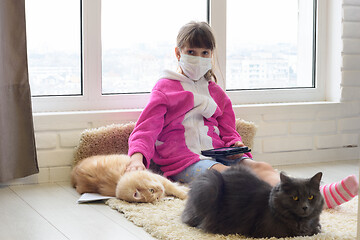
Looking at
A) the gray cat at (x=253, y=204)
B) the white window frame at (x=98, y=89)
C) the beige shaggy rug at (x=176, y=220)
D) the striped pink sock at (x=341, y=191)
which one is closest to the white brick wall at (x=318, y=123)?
the white window frame at (x=98, y=89)

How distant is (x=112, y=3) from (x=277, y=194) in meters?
1.58

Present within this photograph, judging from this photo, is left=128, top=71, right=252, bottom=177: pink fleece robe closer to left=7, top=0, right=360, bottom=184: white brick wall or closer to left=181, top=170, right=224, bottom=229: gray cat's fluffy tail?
left=7, top=0, right=360, bottom=184: white brick wall

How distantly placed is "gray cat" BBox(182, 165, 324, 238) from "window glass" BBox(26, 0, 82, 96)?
125 cm

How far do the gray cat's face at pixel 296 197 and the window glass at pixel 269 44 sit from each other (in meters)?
1.57

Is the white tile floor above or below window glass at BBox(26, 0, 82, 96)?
below

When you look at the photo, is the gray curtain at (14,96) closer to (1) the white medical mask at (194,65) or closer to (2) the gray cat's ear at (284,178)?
(1) the white medical mask at (194,65)

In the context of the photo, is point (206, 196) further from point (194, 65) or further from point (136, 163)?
point (194, 65)

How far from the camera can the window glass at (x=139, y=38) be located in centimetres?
288

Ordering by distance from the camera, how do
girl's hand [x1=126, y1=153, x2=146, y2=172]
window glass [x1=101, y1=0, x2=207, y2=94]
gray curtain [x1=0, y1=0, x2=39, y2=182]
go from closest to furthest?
girl's hand [x1=126, y1=153, x2=146, y2=172]
gray curtain [x1=0, y1=0, x2=39, y2=182]
window glass [x1=101, y1=0, x2=207, y2=94]

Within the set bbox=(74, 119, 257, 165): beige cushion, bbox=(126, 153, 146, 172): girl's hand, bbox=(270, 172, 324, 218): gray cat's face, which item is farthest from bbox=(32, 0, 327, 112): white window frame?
bbox=(270, 172, 324, 218): gray cat's face

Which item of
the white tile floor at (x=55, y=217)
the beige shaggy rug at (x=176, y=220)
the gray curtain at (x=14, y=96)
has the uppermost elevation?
the gray curtain at (x=14, y=96)

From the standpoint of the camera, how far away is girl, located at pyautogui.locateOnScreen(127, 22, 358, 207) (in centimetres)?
245

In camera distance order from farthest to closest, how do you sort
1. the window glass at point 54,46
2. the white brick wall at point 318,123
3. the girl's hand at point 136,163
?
the white brick wall at point 318,123 → the window glass at point 54,46 → the girl's hand at point 136,163

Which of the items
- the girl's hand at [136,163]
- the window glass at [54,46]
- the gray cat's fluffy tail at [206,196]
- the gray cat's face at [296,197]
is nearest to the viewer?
the gray cat's face at [296,197]
